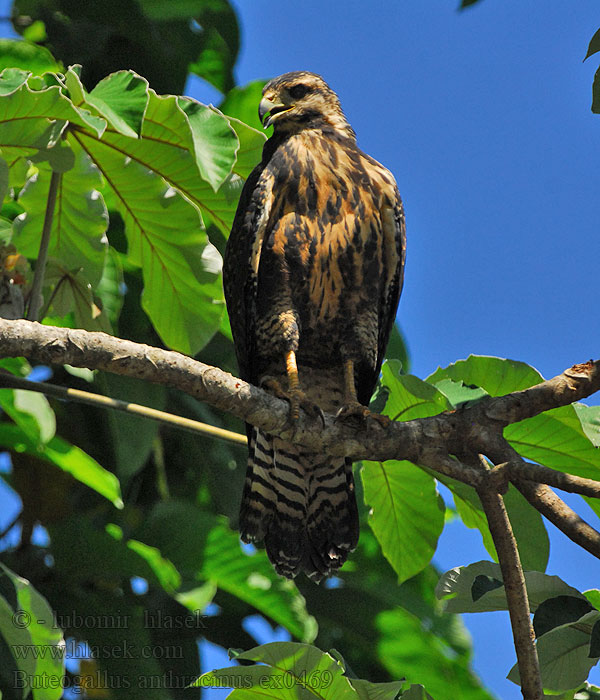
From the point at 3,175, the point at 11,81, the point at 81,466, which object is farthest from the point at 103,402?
the point at 81,466

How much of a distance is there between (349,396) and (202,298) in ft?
1.91

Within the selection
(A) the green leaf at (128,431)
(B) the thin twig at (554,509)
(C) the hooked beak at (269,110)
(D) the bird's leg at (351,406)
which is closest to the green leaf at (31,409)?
(A) the green leaf at (128,431)

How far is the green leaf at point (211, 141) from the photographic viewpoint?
2.20 metres

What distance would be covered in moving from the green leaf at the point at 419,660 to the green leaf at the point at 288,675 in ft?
7.40

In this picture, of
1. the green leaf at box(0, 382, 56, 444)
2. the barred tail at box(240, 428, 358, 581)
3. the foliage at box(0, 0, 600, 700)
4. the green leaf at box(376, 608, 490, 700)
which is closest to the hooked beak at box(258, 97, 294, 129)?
the foliage at box(0, 0, 600, 700)

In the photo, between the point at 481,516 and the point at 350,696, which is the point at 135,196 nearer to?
the point at 481,516

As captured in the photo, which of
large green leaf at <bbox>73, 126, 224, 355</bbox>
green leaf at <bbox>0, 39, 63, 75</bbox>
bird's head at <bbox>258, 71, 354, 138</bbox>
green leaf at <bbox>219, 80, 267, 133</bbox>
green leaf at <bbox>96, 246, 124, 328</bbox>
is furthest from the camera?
green leaf at <bbox>219, 80, 267, 133</bbox>

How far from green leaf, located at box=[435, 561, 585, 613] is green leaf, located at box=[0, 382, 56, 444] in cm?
154

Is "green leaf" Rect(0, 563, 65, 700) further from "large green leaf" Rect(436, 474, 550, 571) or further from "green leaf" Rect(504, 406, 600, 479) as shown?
"green leaf" Rect(504, 406, 600, 479)

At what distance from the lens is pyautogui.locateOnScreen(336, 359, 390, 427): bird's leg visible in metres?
2.31

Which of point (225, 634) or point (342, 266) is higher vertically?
point (342, 266)

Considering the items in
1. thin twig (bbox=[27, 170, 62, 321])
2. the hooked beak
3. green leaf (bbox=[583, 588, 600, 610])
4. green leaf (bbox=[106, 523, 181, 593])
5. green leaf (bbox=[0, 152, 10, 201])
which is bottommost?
green leaf (bbox=[583, 588, 600, 610])

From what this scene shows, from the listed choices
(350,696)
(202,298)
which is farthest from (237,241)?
(350,696)

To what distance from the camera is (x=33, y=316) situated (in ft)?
7.43
